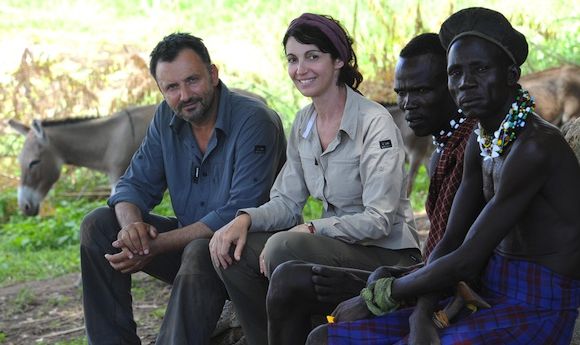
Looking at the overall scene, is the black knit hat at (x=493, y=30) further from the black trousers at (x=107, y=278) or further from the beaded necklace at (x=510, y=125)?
the black trousers at (x=107, y=278)

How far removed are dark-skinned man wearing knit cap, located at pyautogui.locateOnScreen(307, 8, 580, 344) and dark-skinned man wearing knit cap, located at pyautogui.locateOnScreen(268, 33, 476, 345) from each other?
0.88 feet

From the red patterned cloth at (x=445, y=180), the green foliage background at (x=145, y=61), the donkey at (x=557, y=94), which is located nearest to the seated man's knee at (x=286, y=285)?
the red patterned cloth at (x=445, y=180)

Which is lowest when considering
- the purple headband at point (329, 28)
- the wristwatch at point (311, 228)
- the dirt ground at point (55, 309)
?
the dirt ground at point (55, 309)

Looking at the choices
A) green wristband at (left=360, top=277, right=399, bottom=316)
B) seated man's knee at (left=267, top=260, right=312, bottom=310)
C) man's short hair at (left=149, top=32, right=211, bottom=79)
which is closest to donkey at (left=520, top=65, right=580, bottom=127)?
man's short hair at (left=149, top=32, right=211, bottom=79)

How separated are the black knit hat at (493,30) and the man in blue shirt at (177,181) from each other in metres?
1.67

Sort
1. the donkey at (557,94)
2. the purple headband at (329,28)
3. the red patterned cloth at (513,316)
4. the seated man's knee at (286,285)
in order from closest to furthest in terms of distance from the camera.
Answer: the red patterned cloth at (513,316), the seated man's knee at (286,285), the purple headband at (329,28), the donkey at (557,94)

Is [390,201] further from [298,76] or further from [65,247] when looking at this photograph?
[65,247]

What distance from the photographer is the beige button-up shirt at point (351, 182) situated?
12.8 feet

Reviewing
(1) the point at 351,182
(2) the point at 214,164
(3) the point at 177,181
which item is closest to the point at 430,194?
(1) the point at 351,182

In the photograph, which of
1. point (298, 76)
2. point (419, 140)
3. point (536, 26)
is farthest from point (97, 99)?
point (298, 76)

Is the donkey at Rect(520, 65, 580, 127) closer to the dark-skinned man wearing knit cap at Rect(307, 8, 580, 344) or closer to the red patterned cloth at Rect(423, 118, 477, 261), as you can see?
the red patterned cloth at Rect(423, 118, 477, 261)

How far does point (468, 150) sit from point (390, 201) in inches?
29.0

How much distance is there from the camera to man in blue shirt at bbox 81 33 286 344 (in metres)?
4.49

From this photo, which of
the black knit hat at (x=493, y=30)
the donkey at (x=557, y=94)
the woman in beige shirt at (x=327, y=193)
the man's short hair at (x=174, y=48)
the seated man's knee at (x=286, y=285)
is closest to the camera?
the black knit hat at (x=493, y=30)
